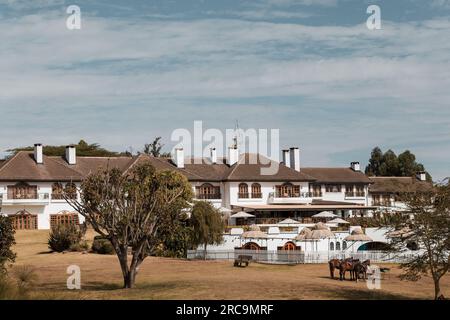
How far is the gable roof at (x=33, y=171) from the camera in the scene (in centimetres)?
6719

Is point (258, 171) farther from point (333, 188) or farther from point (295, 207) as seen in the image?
point (333, 188)

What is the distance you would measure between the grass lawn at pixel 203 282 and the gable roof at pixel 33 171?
787 inches

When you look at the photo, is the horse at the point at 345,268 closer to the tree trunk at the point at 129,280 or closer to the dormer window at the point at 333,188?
the tree trunk at the point at 129,280

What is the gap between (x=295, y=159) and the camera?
263 feet

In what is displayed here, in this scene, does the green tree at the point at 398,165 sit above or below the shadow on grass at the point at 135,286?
above

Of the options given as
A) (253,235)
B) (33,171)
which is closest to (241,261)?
(253,235)

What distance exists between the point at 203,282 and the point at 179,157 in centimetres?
4237

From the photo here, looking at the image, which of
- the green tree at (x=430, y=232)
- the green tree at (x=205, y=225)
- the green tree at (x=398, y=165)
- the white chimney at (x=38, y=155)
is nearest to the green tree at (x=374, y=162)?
the green tree at (x=398, y=165)

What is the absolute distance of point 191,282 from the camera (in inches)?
1224

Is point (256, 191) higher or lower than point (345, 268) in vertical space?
higher

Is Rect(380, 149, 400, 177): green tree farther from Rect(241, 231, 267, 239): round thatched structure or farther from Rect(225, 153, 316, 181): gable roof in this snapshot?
Rect(241, 231, 267, 239): round thatched structure

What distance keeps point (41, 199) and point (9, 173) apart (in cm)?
378
